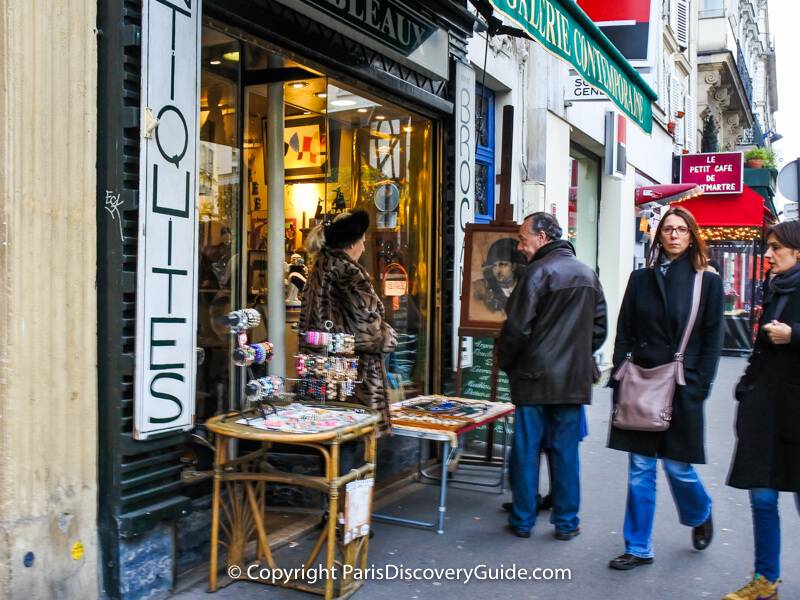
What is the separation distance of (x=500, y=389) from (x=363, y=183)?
194 centimetres

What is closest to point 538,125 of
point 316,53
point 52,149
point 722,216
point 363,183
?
Answer: point 363,183

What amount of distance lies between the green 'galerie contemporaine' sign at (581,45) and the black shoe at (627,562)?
286cm

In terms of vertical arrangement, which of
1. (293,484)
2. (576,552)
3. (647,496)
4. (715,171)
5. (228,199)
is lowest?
(576,552)

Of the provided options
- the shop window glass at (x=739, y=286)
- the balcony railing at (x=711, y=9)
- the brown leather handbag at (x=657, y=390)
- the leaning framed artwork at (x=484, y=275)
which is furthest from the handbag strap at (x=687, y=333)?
the balcony railing at (x=711, y=9)

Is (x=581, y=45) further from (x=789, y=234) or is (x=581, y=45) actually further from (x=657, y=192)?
(x=657, y=192)

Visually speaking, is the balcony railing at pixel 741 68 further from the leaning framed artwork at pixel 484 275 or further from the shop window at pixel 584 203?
the leaning framed artwork at pixel 484 275

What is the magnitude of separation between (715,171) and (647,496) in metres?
15.1

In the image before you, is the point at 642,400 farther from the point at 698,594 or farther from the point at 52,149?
the point at 52,149

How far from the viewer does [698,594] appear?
3.95 metres

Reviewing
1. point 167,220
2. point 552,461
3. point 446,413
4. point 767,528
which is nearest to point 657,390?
point 767,528

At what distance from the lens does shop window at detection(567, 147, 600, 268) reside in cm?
1168

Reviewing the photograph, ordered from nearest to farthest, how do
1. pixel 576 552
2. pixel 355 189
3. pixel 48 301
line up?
1. pixel 48 301
2. pixel 576 552
3. pixel 355 189

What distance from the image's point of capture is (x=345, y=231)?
4684 mm

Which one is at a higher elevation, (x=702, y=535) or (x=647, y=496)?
(x=647, y=496)
